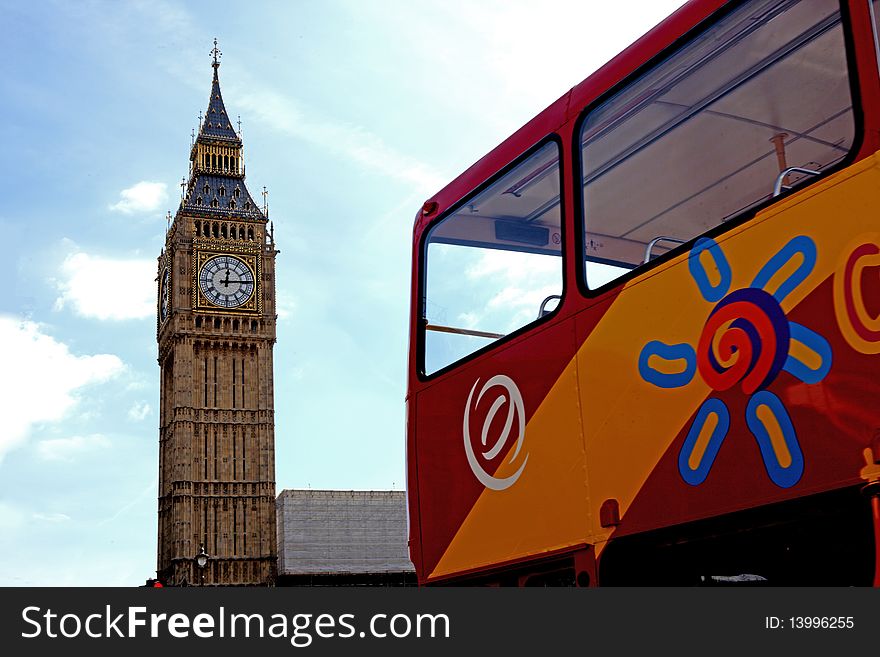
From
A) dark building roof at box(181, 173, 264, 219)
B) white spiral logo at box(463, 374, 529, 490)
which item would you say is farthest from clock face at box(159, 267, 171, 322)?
white spiral logo at box(463, 374, 529, 490)

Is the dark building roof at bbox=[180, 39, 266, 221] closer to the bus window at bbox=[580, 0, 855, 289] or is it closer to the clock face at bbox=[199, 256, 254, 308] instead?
the clock face at bbox=[199, 256, 254, 308]

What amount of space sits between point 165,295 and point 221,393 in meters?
7.32

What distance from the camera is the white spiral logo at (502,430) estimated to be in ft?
17.6

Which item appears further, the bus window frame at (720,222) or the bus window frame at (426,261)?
the bus window frame at (426,261)

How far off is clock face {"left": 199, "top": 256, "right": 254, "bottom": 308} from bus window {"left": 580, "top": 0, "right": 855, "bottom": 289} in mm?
57413

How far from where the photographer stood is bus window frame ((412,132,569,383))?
526cm

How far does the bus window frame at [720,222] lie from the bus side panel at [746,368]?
0.14 feet

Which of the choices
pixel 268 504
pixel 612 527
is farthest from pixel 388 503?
pixel 612 527

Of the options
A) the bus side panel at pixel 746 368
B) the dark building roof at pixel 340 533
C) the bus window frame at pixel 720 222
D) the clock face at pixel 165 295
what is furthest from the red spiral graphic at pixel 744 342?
the clock face at pixel 165 295

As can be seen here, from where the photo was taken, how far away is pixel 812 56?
13.9 ft

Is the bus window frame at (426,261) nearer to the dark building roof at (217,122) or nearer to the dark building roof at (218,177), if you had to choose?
the dark building roof at (218,177)
